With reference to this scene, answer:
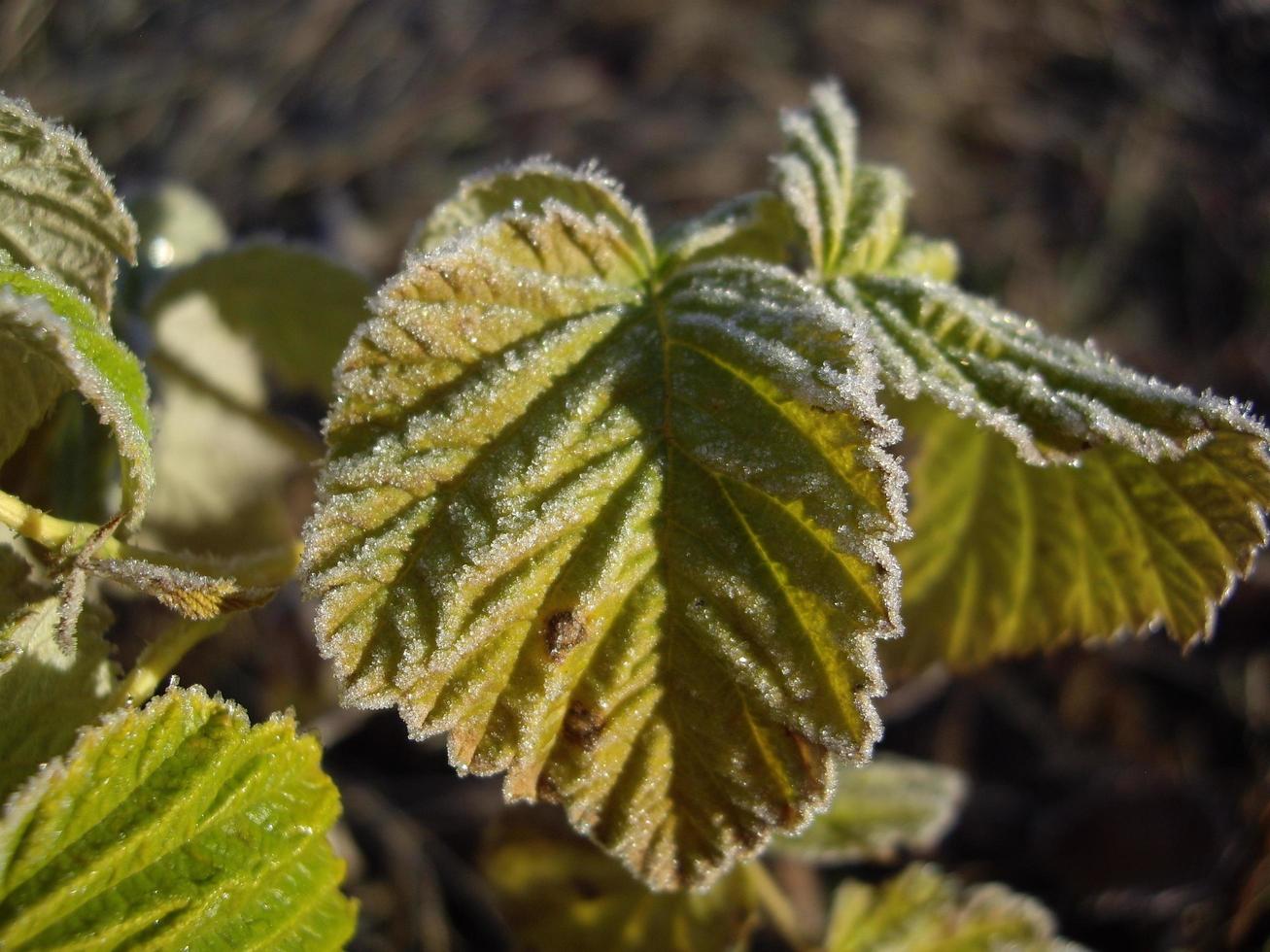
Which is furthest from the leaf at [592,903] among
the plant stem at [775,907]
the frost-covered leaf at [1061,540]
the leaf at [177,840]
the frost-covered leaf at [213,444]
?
the leaf at [177,840]

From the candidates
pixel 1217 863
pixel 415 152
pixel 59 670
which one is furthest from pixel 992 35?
pixel 59 670

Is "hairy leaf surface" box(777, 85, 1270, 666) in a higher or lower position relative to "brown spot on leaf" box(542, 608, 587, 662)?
higher

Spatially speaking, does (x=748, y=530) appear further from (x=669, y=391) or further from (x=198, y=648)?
(x=198, y=648)

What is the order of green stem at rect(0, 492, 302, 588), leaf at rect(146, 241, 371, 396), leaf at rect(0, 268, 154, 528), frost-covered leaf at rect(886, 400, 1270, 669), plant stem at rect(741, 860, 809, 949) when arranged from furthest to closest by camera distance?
plant stem at rect(741, 860, 809, 949) < leaf at rect(146, 241, 371, 396) < frost-covered leaf at rect(886, 400, 1270, 669) < green stem at rect(0, 492, 302, 588) < leaf at rect(0, 268, 154, 528)

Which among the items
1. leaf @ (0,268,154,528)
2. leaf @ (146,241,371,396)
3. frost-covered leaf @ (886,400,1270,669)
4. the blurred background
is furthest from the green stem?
the blurred background

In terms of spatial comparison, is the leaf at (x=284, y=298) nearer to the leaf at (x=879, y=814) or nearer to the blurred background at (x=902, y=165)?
the blurred background at (x=902, y=165)

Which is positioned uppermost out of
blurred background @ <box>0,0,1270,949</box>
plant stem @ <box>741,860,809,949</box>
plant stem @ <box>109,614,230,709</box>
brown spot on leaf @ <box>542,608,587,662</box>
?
blurred background @ <box>0,0,1270,949</box>

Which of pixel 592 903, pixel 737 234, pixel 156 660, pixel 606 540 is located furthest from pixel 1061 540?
pixel 156 660

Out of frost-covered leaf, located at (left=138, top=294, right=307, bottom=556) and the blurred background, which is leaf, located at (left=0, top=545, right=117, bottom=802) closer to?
frost-covered leaf, located at (left=138, top=294, right=307, bottom=556)
